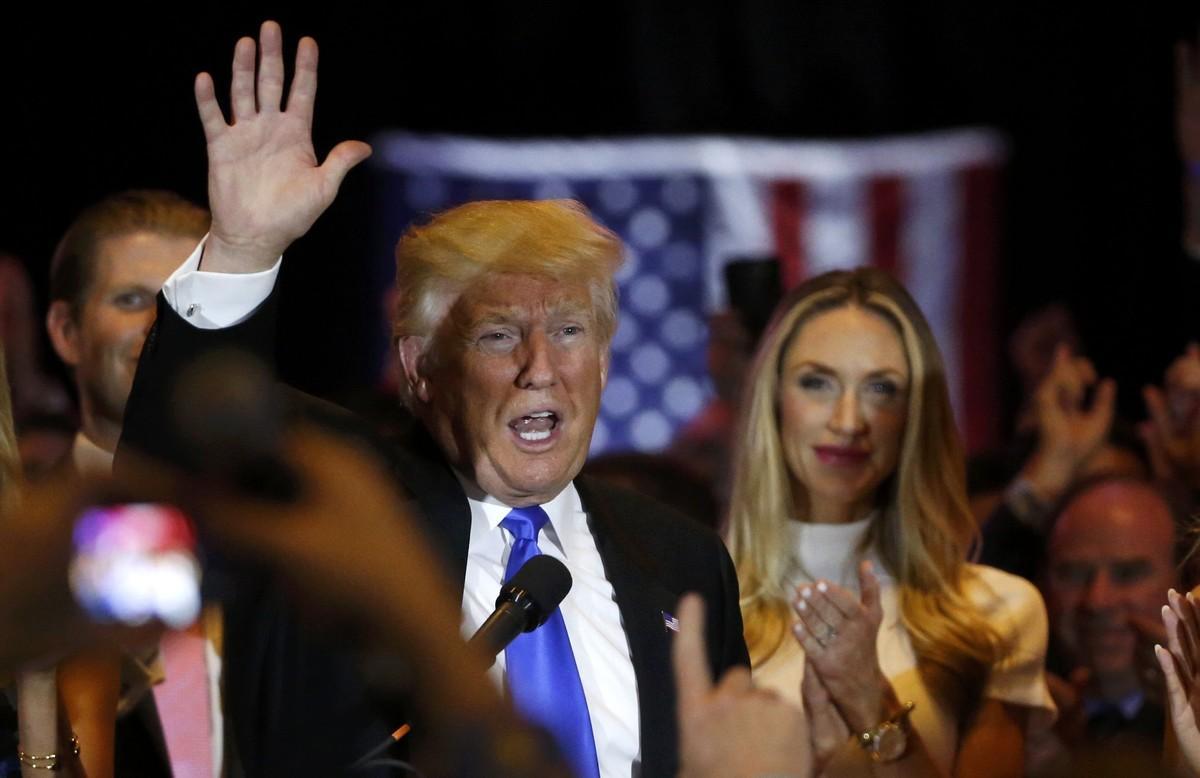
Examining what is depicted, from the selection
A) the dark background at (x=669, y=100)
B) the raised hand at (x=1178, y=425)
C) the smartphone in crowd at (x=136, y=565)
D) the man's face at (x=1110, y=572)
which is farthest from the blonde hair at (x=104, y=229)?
the dark background at (x=669, y=100)

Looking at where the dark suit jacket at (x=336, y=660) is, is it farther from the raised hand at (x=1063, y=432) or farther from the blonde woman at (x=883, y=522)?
the raised hand at (x=1063, y=432)

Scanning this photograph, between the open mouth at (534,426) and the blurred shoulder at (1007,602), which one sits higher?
the open mouth at (534,426)

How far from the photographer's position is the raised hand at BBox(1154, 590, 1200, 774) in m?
2.32

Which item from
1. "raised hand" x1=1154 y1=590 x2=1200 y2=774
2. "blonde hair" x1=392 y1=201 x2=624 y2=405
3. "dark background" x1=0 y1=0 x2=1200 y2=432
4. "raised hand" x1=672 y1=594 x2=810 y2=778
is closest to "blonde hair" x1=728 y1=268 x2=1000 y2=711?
"raised hand" x1=1154 y1=590 x2=1200 y2=774

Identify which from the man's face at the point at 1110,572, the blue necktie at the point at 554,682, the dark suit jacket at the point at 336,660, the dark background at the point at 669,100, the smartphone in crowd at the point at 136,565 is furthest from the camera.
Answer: the dark background at the point at 669,100

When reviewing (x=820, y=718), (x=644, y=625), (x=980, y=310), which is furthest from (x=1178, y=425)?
(x=980, y=310)

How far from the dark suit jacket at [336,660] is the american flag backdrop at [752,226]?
4885 millimetres

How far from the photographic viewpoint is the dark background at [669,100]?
6195 millimetres

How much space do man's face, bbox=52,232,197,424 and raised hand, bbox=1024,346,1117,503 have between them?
2062 millimetres

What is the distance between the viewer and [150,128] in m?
6.25

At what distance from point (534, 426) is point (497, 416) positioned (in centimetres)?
5

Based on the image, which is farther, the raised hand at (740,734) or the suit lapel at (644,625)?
the suit lapel at (644,625)

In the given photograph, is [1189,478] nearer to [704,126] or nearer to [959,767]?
[959,767]

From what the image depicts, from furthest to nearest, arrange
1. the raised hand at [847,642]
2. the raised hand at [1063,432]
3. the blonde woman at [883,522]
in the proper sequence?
1. the raised hand at [1063,432]
2. the blonde woman at [883,522]
3. the raised hand at [847,642]
